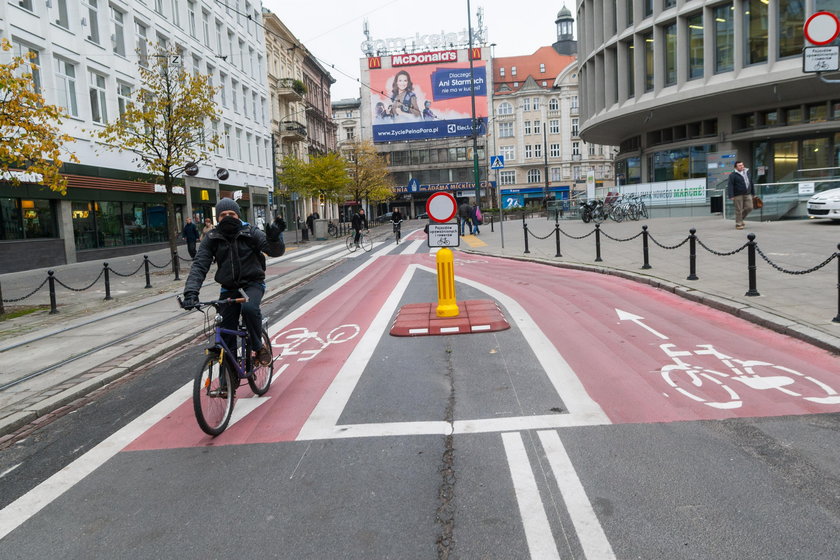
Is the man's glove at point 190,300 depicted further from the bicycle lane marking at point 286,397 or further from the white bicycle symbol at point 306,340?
the white bicycle symbol at point 306,340

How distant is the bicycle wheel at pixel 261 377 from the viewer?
5592 millimetres

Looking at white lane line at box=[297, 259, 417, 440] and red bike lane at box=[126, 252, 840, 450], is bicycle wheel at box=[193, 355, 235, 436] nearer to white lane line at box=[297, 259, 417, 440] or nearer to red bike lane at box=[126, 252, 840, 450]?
red bike lane at box=[126, 252, 840, 450]

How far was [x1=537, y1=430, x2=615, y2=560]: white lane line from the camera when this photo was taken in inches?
116

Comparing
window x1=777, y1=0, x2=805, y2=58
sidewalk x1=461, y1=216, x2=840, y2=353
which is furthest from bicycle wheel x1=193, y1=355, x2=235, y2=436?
window x1=777, y1=0, x2=805, y2=58

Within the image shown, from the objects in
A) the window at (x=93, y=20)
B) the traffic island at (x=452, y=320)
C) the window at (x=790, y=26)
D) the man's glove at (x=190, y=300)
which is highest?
the window at (x=93, y=20)

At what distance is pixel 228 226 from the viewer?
5.30m

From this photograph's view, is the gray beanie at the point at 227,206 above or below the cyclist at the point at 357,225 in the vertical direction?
above

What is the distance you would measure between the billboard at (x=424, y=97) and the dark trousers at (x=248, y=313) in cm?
5478

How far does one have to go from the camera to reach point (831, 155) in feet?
98.8

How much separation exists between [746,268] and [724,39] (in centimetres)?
2212

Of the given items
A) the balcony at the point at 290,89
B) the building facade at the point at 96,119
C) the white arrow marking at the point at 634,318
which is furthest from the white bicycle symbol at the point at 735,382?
the balcony at the point at 290,89

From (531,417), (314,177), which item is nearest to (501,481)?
(531,417)

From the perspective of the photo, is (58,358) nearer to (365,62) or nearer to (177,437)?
(177,437)

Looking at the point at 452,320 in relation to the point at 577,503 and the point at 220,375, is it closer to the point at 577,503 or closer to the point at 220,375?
the point at 220,375
